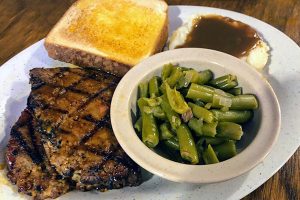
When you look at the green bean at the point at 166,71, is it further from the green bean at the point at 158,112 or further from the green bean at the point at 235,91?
the green bean at the point at 235,91

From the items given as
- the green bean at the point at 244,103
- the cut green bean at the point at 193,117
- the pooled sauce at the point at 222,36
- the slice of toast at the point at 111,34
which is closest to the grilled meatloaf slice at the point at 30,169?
the cut green bean at the point at 193,117

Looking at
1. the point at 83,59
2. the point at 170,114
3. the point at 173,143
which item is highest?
the point at 170,114

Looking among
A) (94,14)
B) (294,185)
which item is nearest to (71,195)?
(294,185)

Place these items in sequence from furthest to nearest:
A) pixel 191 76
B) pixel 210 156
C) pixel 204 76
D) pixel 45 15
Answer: pixel 45 15 < pixel 204 76 < pixel 191 76 < pixel 210 156

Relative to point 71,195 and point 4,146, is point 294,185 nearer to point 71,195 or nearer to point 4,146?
point 71,195

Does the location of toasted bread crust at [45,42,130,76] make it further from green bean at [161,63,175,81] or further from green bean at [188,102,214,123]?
green bean at [188,102,214,123]

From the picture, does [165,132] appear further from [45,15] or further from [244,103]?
[45,15]

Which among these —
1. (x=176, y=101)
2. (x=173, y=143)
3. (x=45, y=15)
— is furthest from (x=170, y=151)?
(x=45, y=15)

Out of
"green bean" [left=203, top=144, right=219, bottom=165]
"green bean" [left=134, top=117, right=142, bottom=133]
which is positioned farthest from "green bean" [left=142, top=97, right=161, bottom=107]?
"green bean" [left=203, top=144, right=219, bottom=165]
